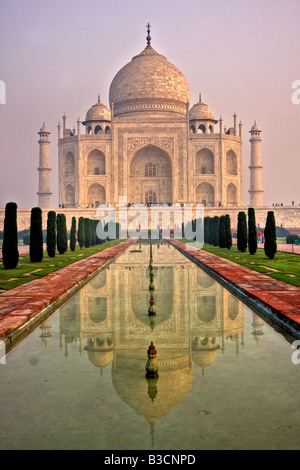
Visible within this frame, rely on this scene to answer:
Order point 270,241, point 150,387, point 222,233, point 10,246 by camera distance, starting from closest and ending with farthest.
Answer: point 150,387
point 10,246
point 270,241
point 222,233

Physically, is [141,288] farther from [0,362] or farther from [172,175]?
[172,175]

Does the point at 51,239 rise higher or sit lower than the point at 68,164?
lower

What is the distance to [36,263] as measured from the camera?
40.6 feet

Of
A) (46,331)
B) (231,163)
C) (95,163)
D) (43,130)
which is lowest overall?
(46,331)

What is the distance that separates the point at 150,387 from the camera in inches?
123

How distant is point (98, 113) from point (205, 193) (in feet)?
39.5

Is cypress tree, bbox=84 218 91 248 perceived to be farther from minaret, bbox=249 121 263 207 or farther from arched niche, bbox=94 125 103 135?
minaret, bbox=249 121 263 207

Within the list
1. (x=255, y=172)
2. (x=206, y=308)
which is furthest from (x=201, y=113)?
(x=206, y=308)

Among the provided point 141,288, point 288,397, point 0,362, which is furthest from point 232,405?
point 141,288

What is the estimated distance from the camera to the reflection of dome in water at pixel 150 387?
2.79 m

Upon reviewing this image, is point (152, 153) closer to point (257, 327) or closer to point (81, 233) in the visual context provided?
point (81, 233)

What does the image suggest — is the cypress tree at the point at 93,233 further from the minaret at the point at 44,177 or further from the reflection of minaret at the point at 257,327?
the minaret at the point at 44,177

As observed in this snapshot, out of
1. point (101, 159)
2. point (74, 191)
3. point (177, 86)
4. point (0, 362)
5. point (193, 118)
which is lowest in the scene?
point (0, 362)
